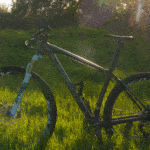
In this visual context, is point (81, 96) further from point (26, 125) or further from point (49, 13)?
point (49, 13)

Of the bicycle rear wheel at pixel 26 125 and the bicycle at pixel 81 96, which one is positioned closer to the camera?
the bicycle at pixel 81 96

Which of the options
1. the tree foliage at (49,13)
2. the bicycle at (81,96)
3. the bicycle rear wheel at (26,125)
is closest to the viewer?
the bicycle at (81,96)

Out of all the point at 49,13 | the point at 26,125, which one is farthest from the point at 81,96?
the point at 49,13

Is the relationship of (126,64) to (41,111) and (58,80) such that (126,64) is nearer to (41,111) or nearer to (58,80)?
(58,80)

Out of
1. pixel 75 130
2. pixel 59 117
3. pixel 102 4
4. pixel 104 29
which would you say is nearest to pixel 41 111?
pixel 59 117

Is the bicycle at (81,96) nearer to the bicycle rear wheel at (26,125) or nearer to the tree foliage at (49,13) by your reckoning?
the bicycle rear wheel at (26,125)

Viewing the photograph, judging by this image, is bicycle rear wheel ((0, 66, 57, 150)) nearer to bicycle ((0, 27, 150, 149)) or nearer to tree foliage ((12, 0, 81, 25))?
bicycle ((0, 27, 150, 149))

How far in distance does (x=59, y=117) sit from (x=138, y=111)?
1.63 m

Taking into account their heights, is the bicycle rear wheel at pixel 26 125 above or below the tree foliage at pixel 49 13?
below

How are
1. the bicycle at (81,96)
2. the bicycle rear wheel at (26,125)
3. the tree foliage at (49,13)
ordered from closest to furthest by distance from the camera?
the bicycle at (81,96) → the bicycle rear wheel at (26,125) → the tree foliage at (49,13)

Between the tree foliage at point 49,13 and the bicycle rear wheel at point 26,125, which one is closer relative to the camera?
the bicycle rear wheel at point 26,125

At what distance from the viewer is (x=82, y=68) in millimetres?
7285

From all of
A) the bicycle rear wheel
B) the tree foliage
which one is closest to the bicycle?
the bicycle rear wheel

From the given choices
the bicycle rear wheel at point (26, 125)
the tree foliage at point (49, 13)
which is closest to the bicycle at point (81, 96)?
the bicycle rear wheel at point (26, 125)
